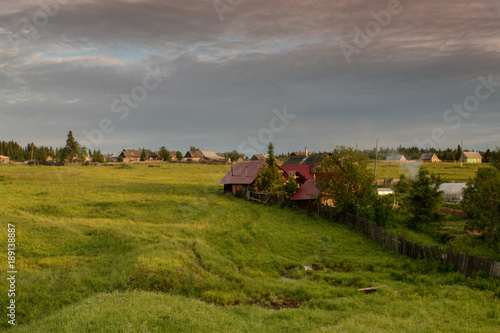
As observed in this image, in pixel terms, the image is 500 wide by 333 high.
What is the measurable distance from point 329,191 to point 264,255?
43.0ft

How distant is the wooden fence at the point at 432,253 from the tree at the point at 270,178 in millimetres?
14221

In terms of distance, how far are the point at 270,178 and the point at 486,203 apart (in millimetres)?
24295

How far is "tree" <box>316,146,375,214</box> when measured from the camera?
101ft

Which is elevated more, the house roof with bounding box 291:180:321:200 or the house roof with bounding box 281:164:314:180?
the house roof with bounding box 281:164:314:180

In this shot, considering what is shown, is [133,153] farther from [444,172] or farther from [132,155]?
[444,172]

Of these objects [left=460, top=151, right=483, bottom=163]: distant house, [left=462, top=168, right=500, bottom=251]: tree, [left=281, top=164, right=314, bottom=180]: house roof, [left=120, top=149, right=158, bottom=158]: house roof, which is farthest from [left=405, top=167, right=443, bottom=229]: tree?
[left=120, top=149, right=158, bottom=158]: house roof

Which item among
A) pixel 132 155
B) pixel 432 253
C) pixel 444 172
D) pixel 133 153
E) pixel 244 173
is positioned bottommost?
pixel 432 253

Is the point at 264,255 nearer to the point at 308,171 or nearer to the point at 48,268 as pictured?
the point at 48,268

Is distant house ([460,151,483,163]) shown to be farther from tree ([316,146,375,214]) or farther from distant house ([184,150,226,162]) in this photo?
tree ([316,146,375,214])

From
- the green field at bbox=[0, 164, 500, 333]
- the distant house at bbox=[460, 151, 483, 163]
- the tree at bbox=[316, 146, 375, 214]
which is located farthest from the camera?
the distant house at bbox=[460, 151, 483, 163]

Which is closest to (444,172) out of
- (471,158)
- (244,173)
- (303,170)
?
(303,170)

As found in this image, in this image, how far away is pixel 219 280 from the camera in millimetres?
16797

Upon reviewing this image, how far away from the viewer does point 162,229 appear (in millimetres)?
25219

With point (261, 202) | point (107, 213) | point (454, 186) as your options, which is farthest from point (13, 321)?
point (454, 186)
